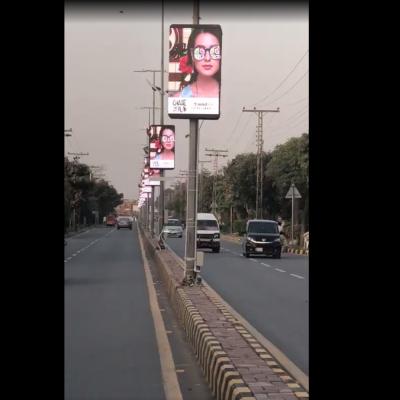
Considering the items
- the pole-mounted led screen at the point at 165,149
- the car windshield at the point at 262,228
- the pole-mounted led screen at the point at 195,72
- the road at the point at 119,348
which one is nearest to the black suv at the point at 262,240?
the car windshield at the point at 262,228

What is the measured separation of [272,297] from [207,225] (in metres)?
22.4

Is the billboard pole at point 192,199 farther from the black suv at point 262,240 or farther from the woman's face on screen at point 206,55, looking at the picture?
the black suv at point 262,240

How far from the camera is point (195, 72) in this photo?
43.7 ft

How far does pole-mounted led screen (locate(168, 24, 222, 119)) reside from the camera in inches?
515

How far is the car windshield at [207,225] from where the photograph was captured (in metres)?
37.7

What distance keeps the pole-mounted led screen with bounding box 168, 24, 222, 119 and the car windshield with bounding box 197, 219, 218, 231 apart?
24254 mm

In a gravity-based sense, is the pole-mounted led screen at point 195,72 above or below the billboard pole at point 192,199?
above

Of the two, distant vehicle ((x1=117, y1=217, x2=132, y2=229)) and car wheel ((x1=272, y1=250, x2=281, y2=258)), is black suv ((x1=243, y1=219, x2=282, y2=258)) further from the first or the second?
distant vehicle ((x1=117, y1=217, x2=132, y2=229))

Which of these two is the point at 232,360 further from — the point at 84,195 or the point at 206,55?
the point at 84,195

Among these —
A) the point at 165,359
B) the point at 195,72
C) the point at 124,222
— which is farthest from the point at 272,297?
the point at 124,222

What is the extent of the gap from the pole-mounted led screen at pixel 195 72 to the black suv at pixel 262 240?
18380mm

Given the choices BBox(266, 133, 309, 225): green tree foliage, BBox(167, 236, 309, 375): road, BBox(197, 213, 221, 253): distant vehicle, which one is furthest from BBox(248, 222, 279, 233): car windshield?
BBox(266, 133, 309, 225): green tree foliage

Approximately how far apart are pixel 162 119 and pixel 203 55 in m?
26.6
